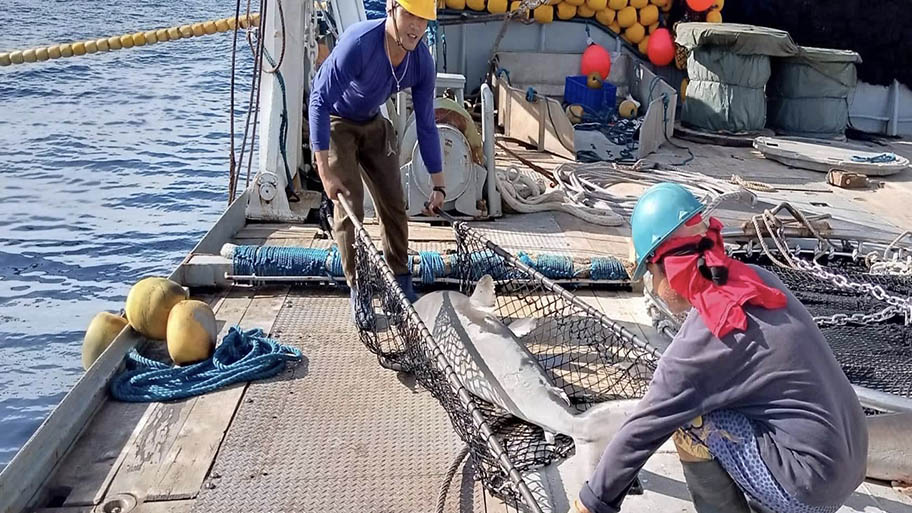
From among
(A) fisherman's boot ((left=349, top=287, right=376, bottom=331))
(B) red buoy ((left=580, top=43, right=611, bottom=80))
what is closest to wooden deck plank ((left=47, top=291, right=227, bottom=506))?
(A) fisherman's boot ((left=349, top=287, right=376, bottom=331))

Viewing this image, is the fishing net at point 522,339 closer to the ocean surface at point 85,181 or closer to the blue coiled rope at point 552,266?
the blue coiled rope at point 552,266

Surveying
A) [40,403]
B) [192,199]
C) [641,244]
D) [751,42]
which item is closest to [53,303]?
[40,403]

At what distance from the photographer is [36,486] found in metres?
3.39

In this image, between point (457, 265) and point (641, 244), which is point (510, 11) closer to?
point (457, 265)

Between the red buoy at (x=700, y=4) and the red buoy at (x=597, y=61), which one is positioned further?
the red buoy at (x=597, y=61)

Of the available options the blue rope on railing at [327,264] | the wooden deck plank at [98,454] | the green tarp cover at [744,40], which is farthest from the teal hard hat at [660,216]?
the green tarp cover at [744,40]

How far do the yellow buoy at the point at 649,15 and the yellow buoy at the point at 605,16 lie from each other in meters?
0.41

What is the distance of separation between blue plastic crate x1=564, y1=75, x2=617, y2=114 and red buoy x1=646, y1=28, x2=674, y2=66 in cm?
97

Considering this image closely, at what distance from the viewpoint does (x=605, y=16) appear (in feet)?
40.1

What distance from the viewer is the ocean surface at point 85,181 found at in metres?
6.59

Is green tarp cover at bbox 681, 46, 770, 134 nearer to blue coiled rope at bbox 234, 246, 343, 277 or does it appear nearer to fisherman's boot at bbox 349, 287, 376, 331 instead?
blue coiled rope at bbox 234, 246, 343, 277

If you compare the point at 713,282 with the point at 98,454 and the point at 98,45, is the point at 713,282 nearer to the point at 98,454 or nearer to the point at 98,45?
the point at 98,454

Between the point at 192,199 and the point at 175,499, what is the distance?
7.70 metres

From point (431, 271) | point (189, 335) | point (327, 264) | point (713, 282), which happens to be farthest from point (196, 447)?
point (713, 282)
